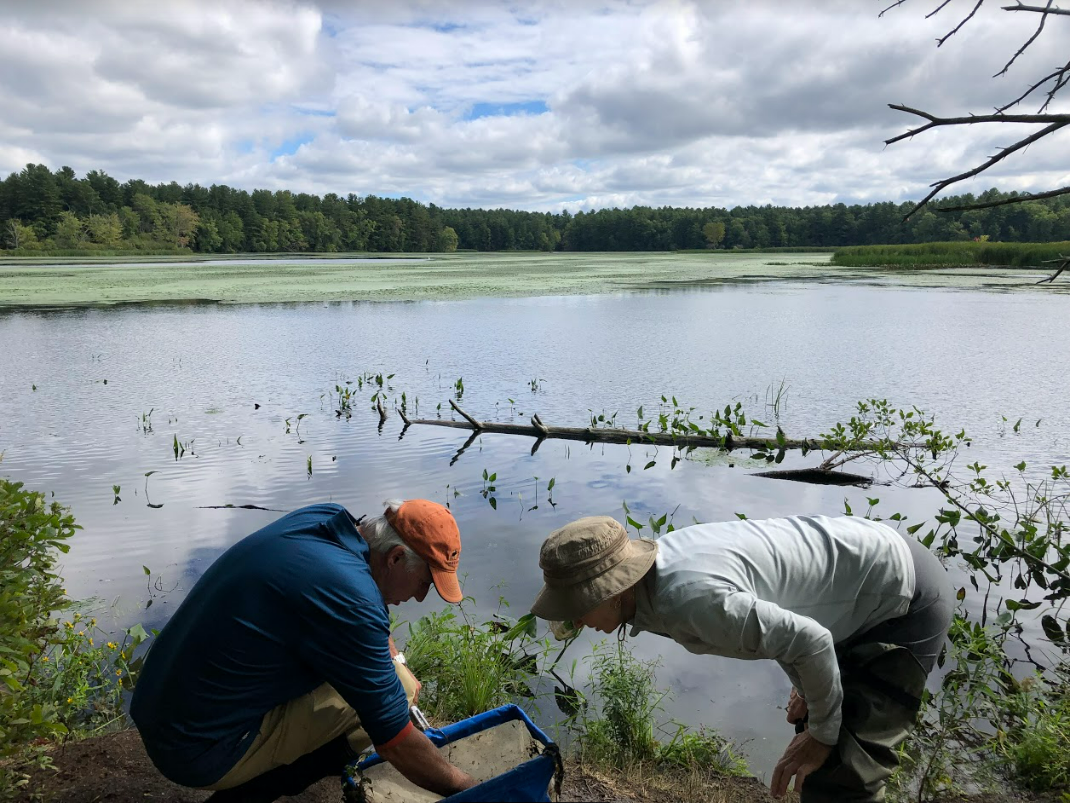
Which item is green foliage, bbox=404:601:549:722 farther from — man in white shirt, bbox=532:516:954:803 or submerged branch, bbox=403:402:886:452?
submerged branch, bbox=403:402:886:452

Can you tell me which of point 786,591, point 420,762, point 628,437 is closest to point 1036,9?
point 786,591

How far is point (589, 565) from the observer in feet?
7.11

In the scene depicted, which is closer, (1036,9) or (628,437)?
(1036,9)

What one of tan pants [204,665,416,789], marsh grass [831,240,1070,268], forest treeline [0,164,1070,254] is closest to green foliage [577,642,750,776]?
tan pants [204,665,416,789]

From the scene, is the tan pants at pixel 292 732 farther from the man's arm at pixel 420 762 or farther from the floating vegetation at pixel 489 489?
the floating vegetation at pixel 489 489

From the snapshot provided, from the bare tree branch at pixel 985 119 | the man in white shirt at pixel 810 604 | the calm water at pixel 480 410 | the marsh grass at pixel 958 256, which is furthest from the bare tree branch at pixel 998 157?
the marsh grass at pixel 958 256

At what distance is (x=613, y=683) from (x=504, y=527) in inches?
107

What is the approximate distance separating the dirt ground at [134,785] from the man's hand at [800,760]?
2.43ft

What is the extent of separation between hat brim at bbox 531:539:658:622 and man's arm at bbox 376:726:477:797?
55cm

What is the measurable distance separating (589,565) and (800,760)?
976 millimetres

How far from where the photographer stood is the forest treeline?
78.5 metres

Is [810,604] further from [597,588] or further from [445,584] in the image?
[445,584]

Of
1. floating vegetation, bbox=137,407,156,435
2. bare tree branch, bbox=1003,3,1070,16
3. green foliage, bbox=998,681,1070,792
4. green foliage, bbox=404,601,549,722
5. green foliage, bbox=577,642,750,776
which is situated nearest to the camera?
bare tree branch, bbox=1003,3,1070,16

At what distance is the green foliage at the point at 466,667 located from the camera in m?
3.81
